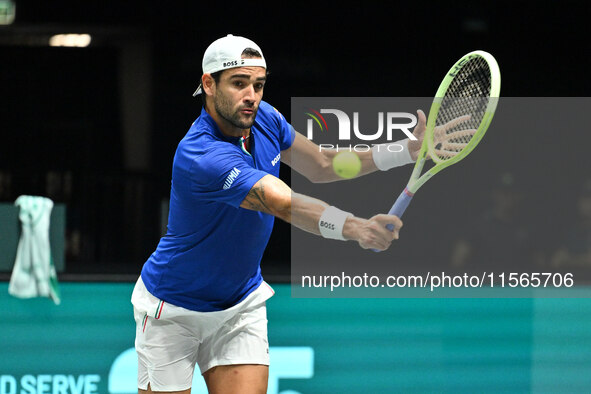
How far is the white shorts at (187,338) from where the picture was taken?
3.19 metres

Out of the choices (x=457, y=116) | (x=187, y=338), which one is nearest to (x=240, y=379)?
(x=187, y=338)

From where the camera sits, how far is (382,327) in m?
Result: 4.59

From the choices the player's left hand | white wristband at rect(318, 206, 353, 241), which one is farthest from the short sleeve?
the player's left hand

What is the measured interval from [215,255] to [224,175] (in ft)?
1.23

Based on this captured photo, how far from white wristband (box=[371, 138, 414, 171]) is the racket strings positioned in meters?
0.12

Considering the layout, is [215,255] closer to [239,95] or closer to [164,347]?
[164,347]

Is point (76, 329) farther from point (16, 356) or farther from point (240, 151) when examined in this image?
point (240, 151)

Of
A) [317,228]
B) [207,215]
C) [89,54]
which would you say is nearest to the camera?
[317,228]

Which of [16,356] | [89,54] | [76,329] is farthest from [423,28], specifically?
[16,356]

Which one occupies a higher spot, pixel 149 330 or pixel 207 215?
pixel 207 215

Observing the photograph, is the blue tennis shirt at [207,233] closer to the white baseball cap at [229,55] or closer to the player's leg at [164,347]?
the player's leg at [164,347]

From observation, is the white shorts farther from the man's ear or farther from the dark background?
the dark background

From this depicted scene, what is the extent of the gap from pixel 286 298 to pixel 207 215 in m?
1.52

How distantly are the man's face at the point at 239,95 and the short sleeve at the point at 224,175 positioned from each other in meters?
0.12
